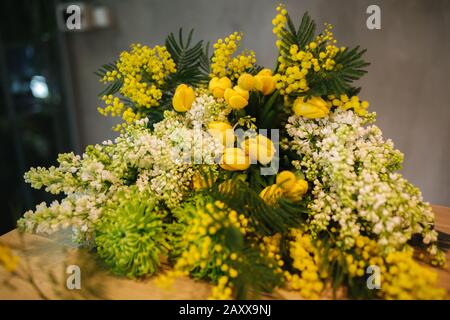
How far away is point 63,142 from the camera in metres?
2.64

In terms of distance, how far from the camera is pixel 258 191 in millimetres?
886

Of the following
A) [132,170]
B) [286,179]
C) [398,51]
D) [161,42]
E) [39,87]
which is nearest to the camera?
[286,179]

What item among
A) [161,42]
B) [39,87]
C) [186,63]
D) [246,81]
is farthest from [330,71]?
[39,87]

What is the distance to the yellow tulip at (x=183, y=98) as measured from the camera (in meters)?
0.98

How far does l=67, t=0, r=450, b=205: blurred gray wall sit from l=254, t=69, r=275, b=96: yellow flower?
2.59ft

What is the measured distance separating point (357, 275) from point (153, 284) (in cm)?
45

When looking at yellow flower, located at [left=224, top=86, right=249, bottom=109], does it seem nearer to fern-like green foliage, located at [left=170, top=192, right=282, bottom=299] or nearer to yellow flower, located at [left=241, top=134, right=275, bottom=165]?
yellow flower, located at [left=241, top=134, right=275, bottom=165]

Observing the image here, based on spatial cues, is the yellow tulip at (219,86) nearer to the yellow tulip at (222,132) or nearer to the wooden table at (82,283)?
the yellow tulip at (222,132)

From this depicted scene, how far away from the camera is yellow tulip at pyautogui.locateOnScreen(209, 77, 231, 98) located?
3.25ft

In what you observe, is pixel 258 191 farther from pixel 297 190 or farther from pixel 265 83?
pixel 265 83

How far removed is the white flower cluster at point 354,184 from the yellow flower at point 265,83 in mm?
103

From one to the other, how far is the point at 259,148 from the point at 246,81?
18 cm

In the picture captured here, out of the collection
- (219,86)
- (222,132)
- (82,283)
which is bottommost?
(82,283)
